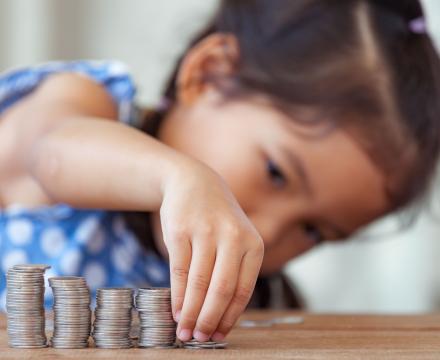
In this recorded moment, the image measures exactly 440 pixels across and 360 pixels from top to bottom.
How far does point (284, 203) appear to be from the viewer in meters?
1.41

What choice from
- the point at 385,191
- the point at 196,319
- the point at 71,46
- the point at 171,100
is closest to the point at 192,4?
the point at 71,46

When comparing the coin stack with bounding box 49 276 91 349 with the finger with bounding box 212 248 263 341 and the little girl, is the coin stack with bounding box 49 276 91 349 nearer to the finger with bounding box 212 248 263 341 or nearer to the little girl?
the finger with bounding box 212 248 263 341

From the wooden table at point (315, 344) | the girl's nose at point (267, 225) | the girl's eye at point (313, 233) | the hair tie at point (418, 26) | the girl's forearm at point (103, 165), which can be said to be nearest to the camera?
the wooden table at point (315, 344)

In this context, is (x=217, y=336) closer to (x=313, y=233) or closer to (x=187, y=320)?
(x=187, y=320)

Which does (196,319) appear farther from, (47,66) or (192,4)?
(192,4)

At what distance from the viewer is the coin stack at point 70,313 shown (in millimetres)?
719

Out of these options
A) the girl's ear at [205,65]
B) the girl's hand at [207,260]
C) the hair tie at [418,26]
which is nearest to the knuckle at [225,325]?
the girl's hand at [207,260]

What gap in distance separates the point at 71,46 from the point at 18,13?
0.22 m

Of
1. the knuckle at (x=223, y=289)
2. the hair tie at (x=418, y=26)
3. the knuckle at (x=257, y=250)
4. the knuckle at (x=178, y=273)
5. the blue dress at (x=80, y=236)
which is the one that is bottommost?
the blue dress at (x=80, y=236)

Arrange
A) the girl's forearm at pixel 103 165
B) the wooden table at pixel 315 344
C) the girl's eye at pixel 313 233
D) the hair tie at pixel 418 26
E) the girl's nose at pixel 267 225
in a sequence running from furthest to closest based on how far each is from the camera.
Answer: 1. the hair tie at pixel 418 26
2. the girl's eye at pixel 313 233
3. the girl's nose at pixel 267 225
4. the girl's forearm at pixel 103 165
5. the wooden table at pixel 315 344

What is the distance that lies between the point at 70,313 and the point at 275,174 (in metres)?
0.74

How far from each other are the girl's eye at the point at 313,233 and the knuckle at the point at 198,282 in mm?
788

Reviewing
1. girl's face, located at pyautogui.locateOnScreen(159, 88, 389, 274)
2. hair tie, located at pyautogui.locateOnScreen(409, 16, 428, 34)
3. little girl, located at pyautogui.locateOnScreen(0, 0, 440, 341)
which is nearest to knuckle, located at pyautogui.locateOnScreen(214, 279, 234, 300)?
little girl, located at pyautogui.locateOnScreen(0, 0, 440, 341)

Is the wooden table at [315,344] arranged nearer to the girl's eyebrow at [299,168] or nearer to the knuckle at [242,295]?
the knuckle at [242,295]
